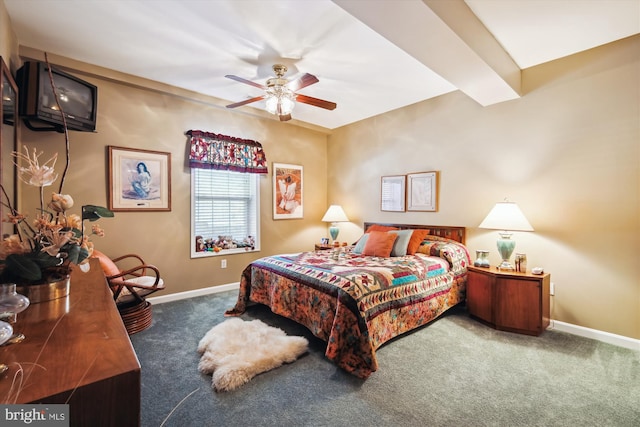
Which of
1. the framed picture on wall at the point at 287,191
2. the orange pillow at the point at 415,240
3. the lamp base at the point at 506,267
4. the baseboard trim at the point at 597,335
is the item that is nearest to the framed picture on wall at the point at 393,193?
the orange pillow at the point at 415,240

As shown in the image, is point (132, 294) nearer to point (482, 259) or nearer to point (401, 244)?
point (401, 244)

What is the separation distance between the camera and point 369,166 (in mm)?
4859

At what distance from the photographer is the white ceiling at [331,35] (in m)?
2.16

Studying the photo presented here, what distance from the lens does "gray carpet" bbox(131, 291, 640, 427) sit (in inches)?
68.1

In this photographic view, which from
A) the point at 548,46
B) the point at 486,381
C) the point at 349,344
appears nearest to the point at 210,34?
the point at 349,344

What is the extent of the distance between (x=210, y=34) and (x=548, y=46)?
10.2ft

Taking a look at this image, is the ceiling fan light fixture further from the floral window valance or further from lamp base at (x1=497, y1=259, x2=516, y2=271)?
lamp base at (x1=497, y1=259, x2=516, y2=271)

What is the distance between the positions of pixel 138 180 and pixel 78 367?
3.38 meters

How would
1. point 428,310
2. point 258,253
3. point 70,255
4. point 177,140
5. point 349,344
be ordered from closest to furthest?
point 70,255 < point 349,344 < point 428,310 < point 177,140 < point 258,253

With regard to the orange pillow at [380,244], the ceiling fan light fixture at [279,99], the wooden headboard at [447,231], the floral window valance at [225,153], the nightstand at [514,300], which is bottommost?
the nightstand at [514,300]

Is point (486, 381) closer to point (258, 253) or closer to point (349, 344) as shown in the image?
A: point (349, 344)

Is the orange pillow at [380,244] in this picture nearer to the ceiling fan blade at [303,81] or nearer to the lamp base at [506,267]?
the lamp base at [506,267]

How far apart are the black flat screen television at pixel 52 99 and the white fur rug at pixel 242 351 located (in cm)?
224

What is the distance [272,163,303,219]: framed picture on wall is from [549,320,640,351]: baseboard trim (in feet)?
12.1
